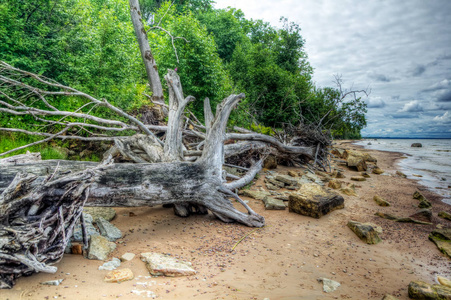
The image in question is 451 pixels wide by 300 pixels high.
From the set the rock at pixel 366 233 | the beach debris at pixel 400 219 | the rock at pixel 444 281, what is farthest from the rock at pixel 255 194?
the rock at pixel 444 281

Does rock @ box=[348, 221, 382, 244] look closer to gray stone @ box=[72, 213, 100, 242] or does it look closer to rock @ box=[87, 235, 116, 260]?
rock @ box=[87, 235, 116, 260]

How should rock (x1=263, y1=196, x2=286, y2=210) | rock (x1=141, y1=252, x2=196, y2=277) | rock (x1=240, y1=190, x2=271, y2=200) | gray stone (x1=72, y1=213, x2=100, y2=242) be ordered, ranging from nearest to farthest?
rock (x1=141, y1=252, x2=196, y2=277) < gray stone (x1=72, y1=213, x2=100, y2=242) < rock (x1=263, y1=196, x2=286, y2=210) < rock (x1=240, y1=190, x2=271, y2=200)

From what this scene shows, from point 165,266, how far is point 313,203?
134 inches

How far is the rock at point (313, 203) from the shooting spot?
16.7ft

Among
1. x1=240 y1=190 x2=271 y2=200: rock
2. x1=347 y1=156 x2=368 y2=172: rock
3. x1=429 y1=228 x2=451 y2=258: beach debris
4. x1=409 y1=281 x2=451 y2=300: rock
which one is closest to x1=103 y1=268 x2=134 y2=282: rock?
x1=409 y1=281 x2=451 y2=300: rock

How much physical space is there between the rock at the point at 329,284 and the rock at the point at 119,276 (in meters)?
2.15

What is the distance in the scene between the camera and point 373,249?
396cm

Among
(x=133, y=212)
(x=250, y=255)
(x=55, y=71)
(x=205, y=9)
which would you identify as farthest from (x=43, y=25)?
(x=205, y=9)

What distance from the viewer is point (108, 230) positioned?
11.9 feet

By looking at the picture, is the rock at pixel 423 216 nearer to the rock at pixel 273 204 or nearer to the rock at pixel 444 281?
the rock at pixel 444 281

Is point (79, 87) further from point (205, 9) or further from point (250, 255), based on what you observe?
point (205, 9)

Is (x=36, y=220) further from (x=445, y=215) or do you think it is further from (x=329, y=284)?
(x=445, y=215)

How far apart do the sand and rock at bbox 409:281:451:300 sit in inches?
4.7

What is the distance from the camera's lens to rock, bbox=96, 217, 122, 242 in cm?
350
